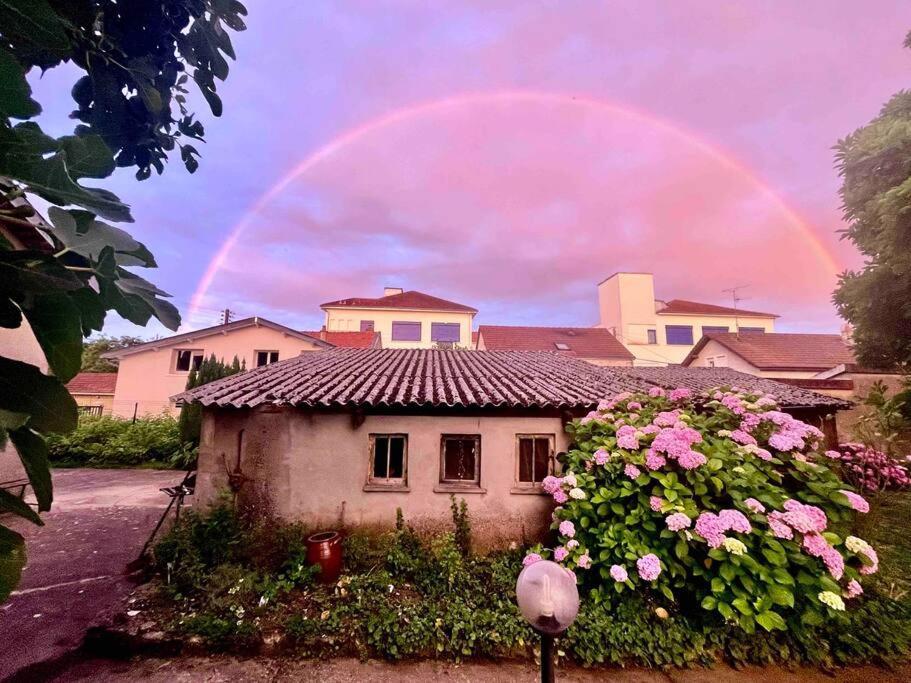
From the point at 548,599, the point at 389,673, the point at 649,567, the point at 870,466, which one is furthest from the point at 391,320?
the point at 548,599

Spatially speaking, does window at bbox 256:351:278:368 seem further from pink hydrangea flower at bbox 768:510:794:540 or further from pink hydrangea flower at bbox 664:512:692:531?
pink hydrangea flower at bbox 768:510:794:540

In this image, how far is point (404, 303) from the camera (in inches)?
1356

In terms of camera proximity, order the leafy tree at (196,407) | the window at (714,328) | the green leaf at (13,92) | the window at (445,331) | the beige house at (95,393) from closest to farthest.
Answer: the green leaf at (13,92)
the leafy tree at (196,407)
the beige house at (95,393)
the window at (445,331)
the window at (714,328)

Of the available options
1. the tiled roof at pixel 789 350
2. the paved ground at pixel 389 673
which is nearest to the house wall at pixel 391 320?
the tiled roof at pixel 789 350

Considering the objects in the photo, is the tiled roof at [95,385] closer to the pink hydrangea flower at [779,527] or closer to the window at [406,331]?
the window at [406,331]

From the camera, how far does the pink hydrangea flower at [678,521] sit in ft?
15.9

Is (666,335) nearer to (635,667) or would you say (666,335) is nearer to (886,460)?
(886,460)

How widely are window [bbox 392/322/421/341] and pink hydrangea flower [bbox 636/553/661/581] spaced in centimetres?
2995

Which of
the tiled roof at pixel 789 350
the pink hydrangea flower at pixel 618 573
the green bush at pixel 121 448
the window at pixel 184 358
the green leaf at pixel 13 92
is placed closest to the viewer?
the green leaf at pixel 13 92

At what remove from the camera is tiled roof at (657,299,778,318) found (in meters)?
36.6

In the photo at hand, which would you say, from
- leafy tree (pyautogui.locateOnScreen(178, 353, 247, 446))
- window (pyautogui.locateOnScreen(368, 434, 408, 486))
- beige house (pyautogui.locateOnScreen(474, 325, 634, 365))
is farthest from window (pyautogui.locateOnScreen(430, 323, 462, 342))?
window (pyautogui.locateOnScreen(368, 434, 408, 486))

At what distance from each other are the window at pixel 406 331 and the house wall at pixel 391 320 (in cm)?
28

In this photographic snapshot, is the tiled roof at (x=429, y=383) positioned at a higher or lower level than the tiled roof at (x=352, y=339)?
lower

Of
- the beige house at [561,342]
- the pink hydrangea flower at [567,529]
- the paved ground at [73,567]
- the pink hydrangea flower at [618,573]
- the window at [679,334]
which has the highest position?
the window at [679,334]
